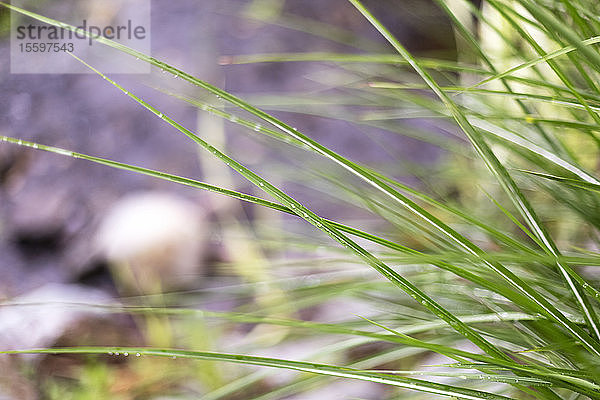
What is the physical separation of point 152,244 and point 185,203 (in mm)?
131

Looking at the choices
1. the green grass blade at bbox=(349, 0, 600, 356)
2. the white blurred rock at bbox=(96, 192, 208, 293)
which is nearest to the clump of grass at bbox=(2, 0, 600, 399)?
the green grass blade at bbox=(349, 0, 600, 356)

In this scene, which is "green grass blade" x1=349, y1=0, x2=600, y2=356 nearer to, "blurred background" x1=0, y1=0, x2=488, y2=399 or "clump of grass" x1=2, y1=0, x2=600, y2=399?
"clump of grass" x1=2, y1=0, x2=600, y2=399

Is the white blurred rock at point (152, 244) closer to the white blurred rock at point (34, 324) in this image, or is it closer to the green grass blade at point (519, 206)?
the white blurred rock at point (34, 324)

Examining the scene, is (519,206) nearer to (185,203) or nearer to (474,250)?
(474,250)

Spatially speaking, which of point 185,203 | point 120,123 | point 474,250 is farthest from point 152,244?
point 474,250

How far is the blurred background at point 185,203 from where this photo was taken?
60cm

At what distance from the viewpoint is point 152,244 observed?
2.79 ft

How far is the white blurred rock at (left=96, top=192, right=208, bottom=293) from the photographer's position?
83cm

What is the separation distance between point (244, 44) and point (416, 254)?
96 centimetres

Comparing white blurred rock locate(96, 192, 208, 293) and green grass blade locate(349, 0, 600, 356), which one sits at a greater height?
green grass blade locate(349, 0, 600, 356)

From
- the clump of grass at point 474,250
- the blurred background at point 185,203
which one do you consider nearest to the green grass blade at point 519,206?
the clump of grass at point 474,250

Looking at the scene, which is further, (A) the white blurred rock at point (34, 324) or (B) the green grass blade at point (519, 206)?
(A) the white blurred rock at point (34, 324)

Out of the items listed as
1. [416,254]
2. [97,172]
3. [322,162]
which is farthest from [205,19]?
[416,254]

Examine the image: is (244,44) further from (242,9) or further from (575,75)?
(575,75)
